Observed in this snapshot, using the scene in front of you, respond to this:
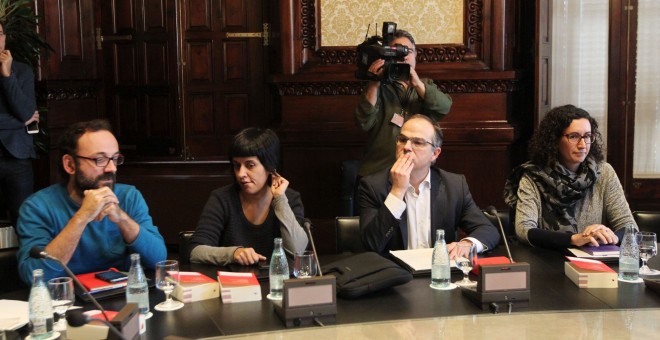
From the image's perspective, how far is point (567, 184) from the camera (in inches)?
129

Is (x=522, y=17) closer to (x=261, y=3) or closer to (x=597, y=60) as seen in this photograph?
(x=597, y=60)

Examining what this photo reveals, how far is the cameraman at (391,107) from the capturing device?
13.6 ft

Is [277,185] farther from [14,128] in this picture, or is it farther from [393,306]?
[14,128]

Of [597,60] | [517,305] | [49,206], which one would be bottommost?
[517,305]

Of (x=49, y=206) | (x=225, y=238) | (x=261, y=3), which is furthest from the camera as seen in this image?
(x=261, y=3)

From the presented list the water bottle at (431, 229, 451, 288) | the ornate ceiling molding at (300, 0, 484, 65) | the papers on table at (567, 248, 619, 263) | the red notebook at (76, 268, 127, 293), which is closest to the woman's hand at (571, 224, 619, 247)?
the papers on table at (567, 248, 619, 263)

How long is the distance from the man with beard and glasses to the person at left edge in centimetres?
195

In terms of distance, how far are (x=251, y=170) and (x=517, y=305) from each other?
115 cm

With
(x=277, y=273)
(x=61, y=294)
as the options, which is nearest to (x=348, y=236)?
(x=277, y=273)

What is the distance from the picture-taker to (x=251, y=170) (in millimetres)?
3020

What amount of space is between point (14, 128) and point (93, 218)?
2.29 meters

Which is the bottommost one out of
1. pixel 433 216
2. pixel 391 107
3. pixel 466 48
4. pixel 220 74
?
pixel 433 216

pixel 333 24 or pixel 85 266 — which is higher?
pixel 333 24

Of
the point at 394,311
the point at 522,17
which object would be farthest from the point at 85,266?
the point at 522,17
